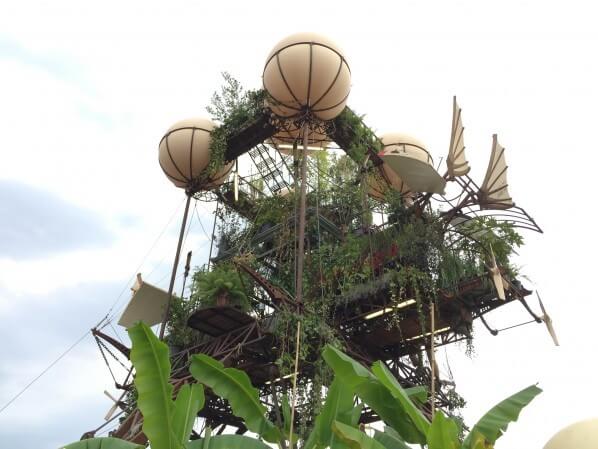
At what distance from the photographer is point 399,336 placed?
1228 cm

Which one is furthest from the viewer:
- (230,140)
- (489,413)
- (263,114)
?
(230,140)

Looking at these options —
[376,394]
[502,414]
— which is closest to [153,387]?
[376,394]

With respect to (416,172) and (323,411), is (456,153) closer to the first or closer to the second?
(416,172)

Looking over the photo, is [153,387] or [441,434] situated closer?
[441,434]

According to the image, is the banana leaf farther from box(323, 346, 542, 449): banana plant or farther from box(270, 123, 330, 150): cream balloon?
box(270, 123, 330, 150): cream balloon

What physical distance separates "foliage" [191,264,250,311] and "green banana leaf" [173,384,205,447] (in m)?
4.36

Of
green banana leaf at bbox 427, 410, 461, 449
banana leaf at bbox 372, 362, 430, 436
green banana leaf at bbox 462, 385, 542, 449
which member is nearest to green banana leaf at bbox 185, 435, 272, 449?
banana leaf at bbox 372, 362, 430, 436

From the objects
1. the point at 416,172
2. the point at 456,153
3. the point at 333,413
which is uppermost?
the point at 456,153

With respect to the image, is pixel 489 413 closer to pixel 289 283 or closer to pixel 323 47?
pixel 289 283

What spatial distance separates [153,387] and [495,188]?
813 centimetres

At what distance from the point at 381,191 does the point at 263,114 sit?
11.8 ft

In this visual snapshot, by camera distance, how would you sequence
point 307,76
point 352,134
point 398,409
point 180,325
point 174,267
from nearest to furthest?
point 398,409
point 307,76
point 180,325
point 174,267
point 352,134

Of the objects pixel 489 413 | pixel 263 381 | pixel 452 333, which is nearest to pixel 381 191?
pixel 452 333

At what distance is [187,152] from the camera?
47.2 feet
